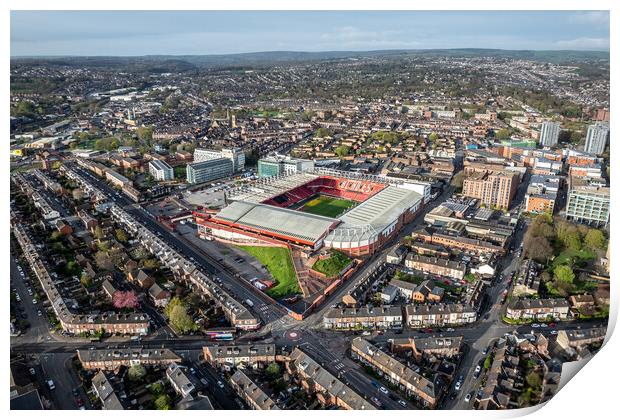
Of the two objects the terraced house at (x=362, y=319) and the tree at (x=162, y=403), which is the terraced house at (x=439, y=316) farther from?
the tree at (x=162, y=403)

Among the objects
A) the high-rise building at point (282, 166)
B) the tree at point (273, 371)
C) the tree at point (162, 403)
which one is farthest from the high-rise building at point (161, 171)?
the tree at point (162, 403)

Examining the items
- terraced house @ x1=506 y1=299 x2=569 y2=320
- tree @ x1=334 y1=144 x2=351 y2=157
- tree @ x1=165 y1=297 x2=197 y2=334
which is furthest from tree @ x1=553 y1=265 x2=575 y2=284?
tree @ x1=334 y1=144 x2=351 y2=157

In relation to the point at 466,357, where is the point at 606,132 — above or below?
above

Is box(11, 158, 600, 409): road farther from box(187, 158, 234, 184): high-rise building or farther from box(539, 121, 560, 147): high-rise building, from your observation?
box(539, 121, 560, 147): high-rise building

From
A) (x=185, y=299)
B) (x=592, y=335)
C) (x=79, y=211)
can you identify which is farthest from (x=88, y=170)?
(x=592, y=335)

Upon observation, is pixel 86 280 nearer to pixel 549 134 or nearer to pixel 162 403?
pixel 162 403

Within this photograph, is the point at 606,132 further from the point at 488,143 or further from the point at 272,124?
the point at 272,124
